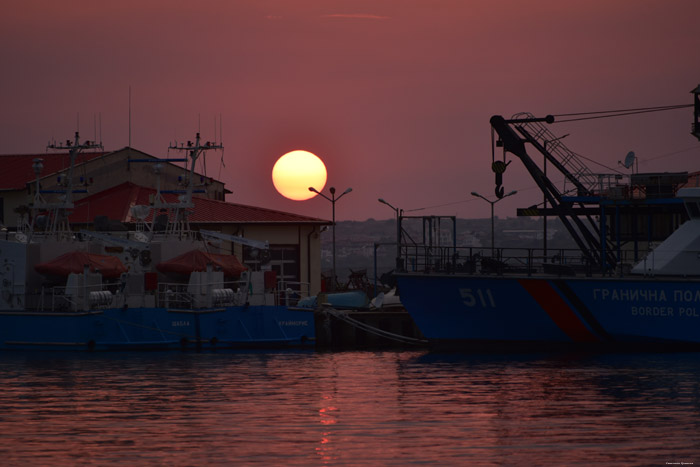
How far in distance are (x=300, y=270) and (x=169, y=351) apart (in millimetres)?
30671

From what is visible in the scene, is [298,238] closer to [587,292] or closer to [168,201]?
[168,201]

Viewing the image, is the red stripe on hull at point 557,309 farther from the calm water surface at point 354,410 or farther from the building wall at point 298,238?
the building wall at point 298,238

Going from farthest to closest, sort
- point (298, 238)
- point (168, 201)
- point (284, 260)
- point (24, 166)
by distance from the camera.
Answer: point (24, 166), point (168, 201), point (298, 238), point (284, 260)

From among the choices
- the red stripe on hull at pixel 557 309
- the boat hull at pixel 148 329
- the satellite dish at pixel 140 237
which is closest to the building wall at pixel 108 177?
the satellite dish at pixel 140 237

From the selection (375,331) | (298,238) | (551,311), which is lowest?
(375,331)

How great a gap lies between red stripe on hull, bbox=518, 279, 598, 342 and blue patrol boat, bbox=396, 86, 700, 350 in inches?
1.5

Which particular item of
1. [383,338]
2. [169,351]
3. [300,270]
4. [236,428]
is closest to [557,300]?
[383,338]

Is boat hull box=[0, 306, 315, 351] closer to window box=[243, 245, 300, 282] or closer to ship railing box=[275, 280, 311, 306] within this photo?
ship railing box=[275, 280, 311, 306]

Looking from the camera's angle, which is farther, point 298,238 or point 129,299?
point 298,238

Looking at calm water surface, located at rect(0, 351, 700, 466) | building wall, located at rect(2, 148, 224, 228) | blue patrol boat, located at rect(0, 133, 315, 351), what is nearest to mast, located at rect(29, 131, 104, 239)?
blue patrol boat, located at rect(0, 133, 315, 351)

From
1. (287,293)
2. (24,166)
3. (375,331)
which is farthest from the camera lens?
(24,166)

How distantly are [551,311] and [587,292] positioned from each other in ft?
5.31

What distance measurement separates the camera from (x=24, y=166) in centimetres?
9081

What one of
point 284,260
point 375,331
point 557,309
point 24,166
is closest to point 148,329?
point 375,331
